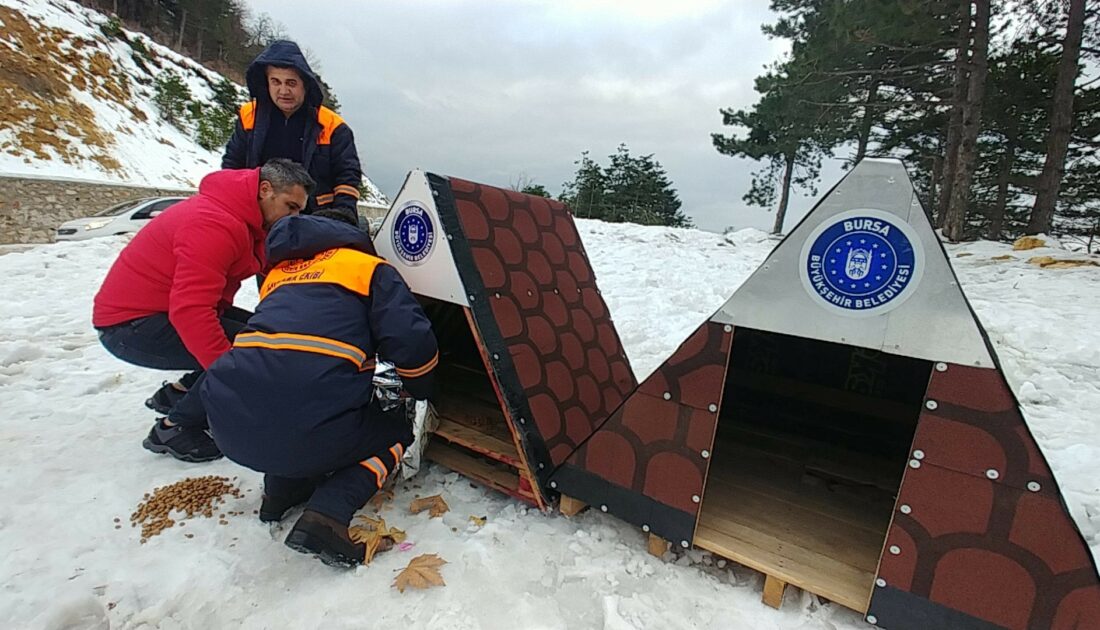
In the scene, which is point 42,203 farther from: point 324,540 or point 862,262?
point 862,262

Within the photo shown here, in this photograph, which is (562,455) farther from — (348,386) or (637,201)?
(637,201)

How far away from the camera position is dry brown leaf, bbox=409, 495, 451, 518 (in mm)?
2404

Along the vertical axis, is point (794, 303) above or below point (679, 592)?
above

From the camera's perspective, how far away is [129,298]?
2.41m

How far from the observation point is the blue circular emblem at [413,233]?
2426mm

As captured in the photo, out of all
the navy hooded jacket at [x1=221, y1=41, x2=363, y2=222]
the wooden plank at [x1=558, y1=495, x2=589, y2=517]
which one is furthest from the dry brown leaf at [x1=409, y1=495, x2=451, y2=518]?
the navy hooded jacket at [x1=221, y1=41, x2=363, y2=222]

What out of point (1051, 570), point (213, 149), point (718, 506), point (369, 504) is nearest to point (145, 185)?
point (213, 149)

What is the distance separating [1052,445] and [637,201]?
20660 mm

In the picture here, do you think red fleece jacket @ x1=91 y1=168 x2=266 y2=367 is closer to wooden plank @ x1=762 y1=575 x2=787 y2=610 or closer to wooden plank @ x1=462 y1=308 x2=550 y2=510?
wooden plank @ x1=462 y1=308 x2=550 y2=510

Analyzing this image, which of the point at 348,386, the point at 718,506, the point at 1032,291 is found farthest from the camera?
the point at 1032,291

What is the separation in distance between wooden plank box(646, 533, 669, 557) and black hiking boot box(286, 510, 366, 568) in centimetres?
114

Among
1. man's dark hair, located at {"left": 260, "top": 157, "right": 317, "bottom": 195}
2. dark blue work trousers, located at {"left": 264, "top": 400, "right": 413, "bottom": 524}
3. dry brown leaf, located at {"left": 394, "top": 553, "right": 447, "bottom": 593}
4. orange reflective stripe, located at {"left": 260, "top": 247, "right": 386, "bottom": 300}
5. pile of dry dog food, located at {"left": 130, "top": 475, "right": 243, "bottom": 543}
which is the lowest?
pile of dry dog food, located at {"left": 130, "top": 475, "right": 243, "bottom": 543}

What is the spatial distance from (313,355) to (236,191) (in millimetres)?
975

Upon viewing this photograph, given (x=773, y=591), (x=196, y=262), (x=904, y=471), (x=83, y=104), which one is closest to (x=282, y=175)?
(x=196, y=262)
